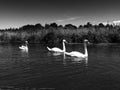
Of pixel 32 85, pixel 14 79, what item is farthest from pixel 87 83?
pixel 14 79

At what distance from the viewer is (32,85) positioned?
555 inches

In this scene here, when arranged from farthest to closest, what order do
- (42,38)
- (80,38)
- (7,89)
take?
(42,38)
(80,38)
(7,89)

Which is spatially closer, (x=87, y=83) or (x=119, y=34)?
(x=87, y=83)

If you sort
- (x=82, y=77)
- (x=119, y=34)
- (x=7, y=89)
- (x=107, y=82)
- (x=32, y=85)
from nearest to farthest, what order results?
(x=7, y=89) → (x=32, y=85) → (x=107, y=82) → (x=82, y=77) → (x=119, y=34)

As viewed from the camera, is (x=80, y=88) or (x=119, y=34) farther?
(x=119, y=34)

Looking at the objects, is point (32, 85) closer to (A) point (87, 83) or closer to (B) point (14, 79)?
(B) point (14, 79)

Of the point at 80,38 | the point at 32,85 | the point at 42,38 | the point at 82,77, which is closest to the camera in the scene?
the point at 32,85

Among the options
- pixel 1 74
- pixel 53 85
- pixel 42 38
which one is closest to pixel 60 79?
pixel 53 85

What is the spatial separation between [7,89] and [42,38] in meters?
115

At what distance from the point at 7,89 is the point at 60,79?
4844 mm

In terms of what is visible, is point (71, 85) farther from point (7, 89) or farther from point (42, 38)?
point (42, 38)

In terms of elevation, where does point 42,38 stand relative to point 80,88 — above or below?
above

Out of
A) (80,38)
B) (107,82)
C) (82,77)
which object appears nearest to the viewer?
(107,82)

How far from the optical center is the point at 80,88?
1352 centimetres
